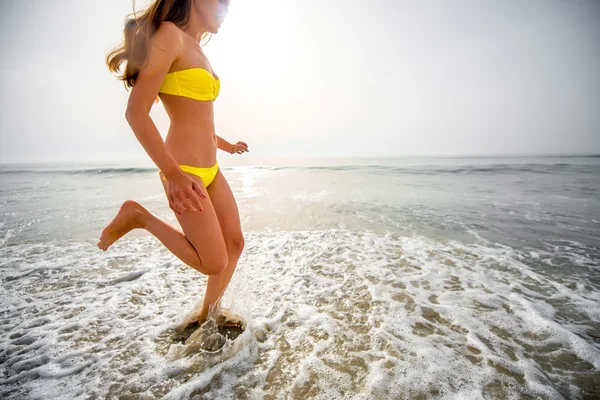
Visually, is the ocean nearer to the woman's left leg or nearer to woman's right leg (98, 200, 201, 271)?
the woman's left leg

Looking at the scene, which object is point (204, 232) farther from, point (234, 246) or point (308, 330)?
point (308, 330)

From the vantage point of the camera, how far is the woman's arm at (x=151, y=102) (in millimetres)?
1582

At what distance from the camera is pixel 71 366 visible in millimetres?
2125

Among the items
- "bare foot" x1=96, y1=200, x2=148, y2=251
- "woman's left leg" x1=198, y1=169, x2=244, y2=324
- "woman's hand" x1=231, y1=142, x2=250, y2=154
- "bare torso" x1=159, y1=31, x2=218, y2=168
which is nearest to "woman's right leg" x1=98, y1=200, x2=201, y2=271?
"bare foot" x1=96, y1=200, x2=148, y2=251

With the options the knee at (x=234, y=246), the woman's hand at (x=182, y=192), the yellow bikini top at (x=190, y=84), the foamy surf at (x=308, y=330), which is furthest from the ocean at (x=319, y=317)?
the yellow bikini top at (x=190, y=84)

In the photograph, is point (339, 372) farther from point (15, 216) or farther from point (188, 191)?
point (15, 216)

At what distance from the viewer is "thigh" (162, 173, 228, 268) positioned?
199cm

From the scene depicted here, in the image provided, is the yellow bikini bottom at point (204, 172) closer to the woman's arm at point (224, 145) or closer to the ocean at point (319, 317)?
the woman's arm at point (224, 145)

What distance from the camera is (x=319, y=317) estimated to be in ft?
9.14

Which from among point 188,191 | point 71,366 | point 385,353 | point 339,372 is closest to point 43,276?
point 71,366

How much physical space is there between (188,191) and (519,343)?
3052mm

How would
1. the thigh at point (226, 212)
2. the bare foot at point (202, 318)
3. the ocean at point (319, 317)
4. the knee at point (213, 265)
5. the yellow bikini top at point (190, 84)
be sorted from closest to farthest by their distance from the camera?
1. the yellow bikini top at point (190, 84)
2. the ocean at point (319, 317)
3. the knee at point (213, 265)
4. the thigh at point (226, 212)
5. the bare foot at point (202, 318)

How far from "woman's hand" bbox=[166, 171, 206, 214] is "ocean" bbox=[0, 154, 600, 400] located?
133 centimetres

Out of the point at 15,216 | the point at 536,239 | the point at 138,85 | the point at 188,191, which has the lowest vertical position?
the point at 536,239
